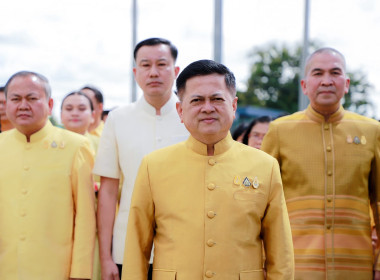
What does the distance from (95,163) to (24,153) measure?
1.58ft

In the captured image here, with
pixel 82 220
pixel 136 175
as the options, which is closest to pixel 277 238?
pixel 136 175

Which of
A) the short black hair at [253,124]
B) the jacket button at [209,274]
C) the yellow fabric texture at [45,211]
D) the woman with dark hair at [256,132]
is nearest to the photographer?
the jacket button at [209,274]

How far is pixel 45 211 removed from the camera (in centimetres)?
346

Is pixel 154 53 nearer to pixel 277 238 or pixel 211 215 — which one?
pixel 211 215

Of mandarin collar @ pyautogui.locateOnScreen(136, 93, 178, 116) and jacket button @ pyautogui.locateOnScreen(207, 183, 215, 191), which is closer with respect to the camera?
jacket button @ pyautogui.locateOnScreen(207, 183, 215, 191)

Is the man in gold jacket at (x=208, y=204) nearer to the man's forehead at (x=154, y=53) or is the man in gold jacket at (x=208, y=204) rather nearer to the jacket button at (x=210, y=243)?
the jacket button at (x=210, y=243)

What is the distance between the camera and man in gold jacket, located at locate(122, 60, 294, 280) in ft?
8.73

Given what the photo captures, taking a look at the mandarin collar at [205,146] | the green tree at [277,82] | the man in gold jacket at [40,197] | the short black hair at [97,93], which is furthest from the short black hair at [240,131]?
the green tree at [277,82]

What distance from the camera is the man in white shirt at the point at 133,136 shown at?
3.52 metres

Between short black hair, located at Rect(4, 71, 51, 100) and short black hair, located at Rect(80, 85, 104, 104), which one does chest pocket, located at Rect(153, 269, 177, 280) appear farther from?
short black hair, located at Rect(80, 85, 104, 104)

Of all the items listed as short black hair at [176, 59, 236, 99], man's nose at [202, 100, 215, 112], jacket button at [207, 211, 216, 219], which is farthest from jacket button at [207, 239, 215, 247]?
short black hair at [176, 59, 236, 99]

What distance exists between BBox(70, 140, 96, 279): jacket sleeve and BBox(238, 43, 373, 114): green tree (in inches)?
1597

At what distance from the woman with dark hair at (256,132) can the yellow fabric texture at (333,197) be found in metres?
1.39

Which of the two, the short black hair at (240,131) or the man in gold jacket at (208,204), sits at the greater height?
the short black hair at (240,131)
